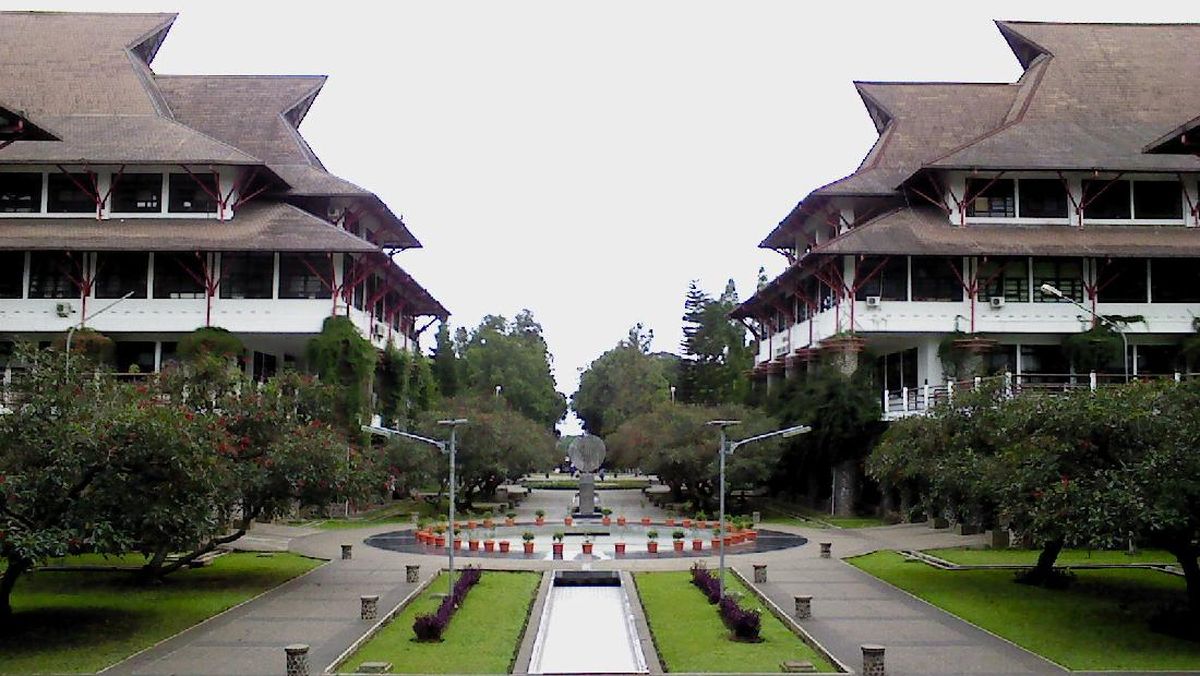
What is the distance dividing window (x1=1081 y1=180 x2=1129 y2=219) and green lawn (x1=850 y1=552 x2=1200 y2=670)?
22569 millimetres

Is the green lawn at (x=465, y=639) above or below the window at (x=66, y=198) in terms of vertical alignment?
below

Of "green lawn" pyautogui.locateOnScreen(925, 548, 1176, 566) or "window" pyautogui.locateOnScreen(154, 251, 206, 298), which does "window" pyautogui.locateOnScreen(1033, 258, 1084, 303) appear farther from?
"window" pyautogui.locateOnScreen(154, 251, 206, 298)

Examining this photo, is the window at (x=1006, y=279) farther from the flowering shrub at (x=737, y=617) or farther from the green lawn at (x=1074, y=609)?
the flowering shrub at (x=737, y=617)

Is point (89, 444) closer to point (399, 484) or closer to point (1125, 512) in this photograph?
point (1125, 512)

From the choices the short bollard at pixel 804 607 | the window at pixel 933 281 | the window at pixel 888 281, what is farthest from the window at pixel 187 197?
the short bollard at pixel 804 607

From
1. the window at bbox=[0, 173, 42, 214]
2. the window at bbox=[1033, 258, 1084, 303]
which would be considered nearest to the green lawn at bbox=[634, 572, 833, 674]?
the window at bbox=[1033, 258, 1084, 303]

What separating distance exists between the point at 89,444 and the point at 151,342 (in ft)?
94.8

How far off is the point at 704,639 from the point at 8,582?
12638 millimetres

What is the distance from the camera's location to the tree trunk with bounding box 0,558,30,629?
19.6 metres

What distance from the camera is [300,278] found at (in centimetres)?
4597

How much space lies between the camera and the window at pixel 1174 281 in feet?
151

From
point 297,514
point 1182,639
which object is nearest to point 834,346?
point 297,514

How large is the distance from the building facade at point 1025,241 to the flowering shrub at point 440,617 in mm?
21587

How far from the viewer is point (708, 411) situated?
52.1m
